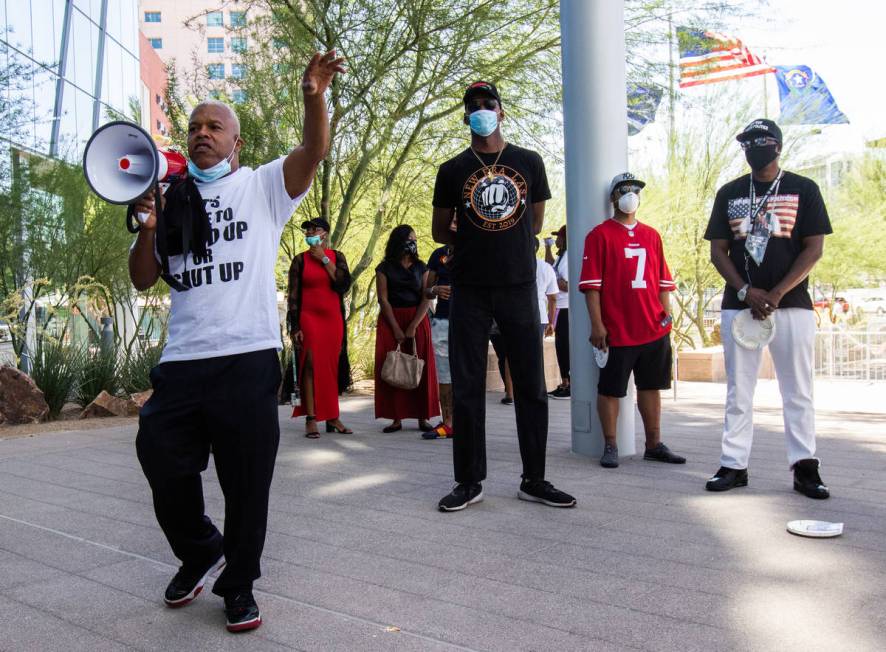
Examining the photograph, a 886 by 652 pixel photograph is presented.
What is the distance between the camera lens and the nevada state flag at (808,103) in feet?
76.5

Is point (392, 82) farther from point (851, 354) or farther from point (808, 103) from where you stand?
point (808, 103)

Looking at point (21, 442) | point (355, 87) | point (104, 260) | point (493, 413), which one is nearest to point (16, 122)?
point (104, 260)

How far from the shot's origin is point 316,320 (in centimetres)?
860

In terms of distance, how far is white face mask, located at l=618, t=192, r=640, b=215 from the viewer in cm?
654

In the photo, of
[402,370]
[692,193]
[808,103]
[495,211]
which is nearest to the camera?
[495,211]

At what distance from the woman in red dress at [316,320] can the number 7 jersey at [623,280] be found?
9.24 ft

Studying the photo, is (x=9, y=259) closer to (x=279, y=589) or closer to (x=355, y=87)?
(x=355, y=87)

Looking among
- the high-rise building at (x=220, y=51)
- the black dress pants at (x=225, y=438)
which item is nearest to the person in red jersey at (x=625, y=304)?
the black dress pants at (x=225, y=438)

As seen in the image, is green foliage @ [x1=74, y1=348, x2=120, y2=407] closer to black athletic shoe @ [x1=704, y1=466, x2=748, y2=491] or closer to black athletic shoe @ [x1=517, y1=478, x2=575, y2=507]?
black athletic shoe @ [x1=517, y1=478, x2=575, y2=507]

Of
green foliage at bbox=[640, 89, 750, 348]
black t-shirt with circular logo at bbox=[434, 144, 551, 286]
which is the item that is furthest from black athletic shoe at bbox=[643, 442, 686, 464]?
green foliage at bbox=[640, 89, 750, 348]

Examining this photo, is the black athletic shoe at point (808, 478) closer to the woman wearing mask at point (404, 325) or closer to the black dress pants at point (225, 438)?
the black dress pants at point (225, 438)

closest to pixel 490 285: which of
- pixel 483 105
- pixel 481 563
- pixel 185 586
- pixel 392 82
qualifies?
pixel 483 105

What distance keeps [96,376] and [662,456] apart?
7712 mm

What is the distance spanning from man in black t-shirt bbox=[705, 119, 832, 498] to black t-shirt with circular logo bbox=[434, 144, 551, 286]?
1.24m
